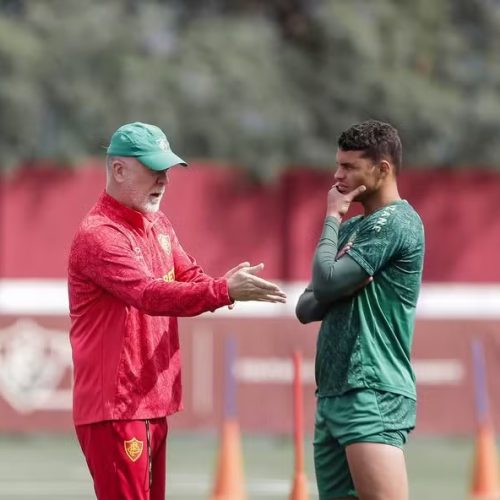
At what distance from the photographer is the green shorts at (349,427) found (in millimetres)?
5965

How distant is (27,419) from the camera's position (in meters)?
16.2

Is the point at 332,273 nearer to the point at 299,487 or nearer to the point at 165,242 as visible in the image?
the point at 165,242

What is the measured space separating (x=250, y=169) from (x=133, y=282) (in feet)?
41.0

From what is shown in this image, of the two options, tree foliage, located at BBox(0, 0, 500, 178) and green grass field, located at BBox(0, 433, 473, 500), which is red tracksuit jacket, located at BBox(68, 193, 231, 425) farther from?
tree foliage, located at BBox(0, 0, 500, 178)

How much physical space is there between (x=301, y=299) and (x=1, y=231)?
11.8 metres

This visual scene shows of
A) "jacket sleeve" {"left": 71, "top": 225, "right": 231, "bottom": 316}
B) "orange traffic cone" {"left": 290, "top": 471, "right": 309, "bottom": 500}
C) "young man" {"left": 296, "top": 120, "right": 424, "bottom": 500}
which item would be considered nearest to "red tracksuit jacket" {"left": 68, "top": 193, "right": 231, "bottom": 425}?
"jacket sleeve" {"left": 71, "top": 225, "right": 231, "bottom": 316}

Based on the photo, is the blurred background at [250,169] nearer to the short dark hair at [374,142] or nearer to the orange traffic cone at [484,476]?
the orange traffic cone at [484,476]

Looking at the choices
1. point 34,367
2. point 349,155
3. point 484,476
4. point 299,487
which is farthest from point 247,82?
point 349,155

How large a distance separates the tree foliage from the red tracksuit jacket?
12.1 m

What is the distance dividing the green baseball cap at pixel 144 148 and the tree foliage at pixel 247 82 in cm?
1208

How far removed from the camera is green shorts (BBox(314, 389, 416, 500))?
5.96m

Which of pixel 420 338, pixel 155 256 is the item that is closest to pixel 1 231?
pixel 420 338

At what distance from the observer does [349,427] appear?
5977 millimetres

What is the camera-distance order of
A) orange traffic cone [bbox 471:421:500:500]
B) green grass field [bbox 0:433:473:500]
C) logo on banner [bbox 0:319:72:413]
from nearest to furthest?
orange traffic cone [bbox 471:421:500:500] → green grass field [bbox 0:433:473:500] → logo on banner [bbox 0:319:72:413]
